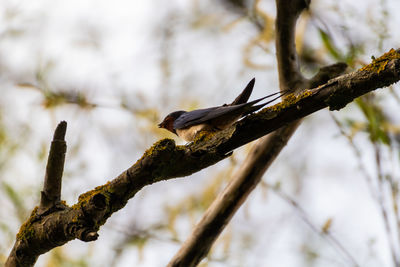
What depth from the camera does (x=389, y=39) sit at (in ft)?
11.3

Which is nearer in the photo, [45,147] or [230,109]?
[230,109]

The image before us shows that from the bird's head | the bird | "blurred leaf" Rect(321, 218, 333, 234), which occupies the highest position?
the bird's head

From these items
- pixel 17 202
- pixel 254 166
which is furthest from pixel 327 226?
pixel 17 202

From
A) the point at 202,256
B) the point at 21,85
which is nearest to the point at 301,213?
the point at 202,256

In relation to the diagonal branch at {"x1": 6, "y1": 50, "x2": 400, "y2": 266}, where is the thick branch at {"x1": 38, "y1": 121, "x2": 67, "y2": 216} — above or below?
above

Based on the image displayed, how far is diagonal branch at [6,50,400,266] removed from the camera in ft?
7.34

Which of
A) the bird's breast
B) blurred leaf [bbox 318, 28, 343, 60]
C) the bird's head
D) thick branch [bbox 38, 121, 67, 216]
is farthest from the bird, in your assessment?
thick branch [bbox 38, 121, 67, 216]

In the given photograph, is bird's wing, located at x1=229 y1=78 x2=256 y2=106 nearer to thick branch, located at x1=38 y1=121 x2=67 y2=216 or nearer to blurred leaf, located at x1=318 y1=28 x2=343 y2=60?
blurred leaf, located at x1=318 y1=28 x2=343 y2=60

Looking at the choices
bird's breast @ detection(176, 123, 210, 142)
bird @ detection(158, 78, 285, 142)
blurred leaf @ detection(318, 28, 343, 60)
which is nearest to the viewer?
bird @ detection(158, 78, 285, 142)

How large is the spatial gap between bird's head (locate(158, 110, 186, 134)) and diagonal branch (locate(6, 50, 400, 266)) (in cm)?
202

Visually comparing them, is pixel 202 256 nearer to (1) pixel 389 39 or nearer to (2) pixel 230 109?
(2) pixel 230 109

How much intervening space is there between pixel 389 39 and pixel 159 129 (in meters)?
2.67

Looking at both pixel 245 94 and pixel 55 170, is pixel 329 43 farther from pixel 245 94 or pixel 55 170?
pixel 55 170

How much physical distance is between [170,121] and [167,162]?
2.26 meters
